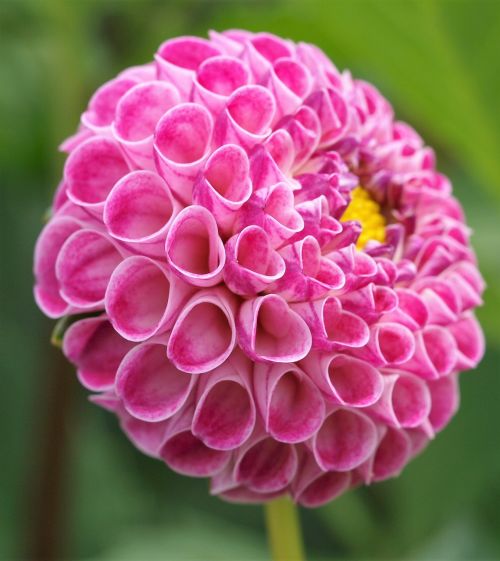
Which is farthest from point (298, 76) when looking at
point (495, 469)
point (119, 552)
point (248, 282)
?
point (495, 469)

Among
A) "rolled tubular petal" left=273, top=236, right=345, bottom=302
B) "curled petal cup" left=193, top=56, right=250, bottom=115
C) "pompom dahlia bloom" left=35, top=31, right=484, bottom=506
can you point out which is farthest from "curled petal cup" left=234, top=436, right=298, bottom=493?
"curled petal cup" left=193, top=56, right=250, bottom=115

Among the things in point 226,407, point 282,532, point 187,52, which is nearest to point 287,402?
point 226,407

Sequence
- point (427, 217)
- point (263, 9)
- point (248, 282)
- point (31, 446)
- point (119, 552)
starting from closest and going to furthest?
1. point (248, 282)
2. point (427, 217)
3. point (119, 552)
4. point (31, 446)
5. point (263, 9)

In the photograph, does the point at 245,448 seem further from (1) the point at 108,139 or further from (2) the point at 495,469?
(2) the point at 495,469

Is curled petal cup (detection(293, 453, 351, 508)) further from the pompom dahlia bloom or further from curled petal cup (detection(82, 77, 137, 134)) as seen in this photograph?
curled petal cup (detection(82, 77, 137, 134))

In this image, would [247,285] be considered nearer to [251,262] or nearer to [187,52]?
[251,262]

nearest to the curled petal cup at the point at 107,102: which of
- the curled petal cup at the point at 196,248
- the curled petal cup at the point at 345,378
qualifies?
the curled petal cup at the point at 196,248

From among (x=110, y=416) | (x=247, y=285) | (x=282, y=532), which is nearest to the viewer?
(x=247, y=285)
